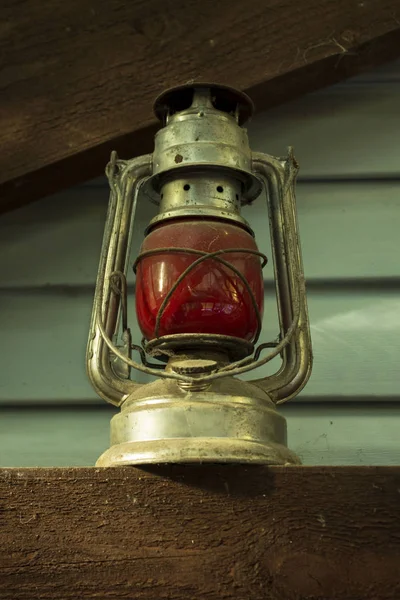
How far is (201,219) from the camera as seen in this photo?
0.76m

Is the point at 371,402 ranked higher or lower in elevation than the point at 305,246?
lower

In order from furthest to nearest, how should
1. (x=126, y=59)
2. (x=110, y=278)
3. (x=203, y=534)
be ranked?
(x=126, y=59) < (x=110, y=278) < (x=203, y=534)

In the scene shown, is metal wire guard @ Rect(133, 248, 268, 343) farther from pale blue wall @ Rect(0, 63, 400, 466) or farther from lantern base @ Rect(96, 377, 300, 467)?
pale blue wall @ Rect(0, 63, 400, 466)

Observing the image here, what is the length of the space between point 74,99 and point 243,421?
585mm

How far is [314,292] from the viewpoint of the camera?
109 cm

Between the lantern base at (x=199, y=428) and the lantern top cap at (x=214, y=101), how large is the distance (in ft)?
1.05

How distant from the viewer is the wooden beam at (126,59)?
102 centimetres

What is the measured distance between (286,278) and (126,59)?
463 mm

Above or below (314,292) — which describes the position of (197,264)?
below

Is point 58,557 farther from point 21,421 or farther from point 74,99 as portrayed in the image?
point 74,99

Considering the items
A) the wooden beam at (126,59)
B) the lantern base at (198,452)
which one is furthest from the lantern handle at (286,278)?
the wooden beam at (126,59)

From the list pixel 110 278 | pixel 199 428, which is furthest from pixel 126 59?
pixel 199 428

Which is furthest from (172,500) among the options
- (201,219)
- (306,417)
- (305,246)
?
(305,246)

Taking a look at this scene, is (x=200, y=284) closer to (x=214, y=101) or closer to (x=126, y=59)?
(x=214, y=101)
